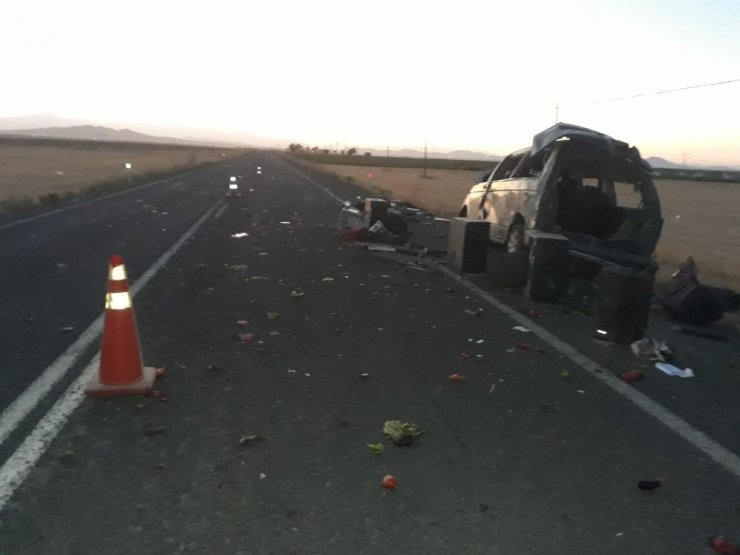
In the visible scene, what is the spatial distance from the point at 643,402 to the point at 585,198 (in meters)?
6.01

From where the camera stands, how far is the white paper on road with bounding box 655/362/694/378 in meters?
6.16

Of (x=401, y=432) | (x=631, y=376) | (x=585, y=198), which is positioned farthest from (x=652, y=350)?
(x=585, y=198)

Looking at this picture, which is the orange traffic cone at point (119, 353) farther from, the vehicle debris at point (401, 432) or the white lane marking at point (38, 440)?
the vehicle debris at point (401, 432)

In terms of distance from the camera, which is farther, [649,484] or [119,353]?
[119,353]

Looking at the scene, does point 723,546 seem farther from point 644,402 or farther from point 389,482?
point 644,402

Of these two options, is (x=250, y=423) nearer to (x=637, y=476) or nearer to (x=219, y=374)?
(x=219, y=374)

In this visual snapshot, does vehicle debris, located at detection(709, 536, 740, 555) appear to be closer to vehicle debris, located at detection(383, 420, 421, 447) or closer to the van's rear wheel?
vehicle debris, located at detection(383, 420, 421, 447)

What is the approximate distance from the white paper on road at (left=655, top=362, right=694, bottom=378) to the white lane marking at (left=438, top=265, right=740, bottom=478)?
0.56 metres

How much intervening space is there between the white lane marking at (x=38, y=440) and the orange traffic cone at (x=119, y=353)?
5.3 inches

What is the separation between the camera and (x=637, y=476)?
405 centimetres

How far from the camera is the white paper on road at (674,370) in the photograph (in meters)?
6.16

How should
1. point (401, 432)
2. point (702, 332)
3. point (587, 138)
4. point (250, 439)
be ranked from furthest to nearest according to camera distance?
point (587, 138) → point (702, 332) → point (401, 432) → point (250, 439)

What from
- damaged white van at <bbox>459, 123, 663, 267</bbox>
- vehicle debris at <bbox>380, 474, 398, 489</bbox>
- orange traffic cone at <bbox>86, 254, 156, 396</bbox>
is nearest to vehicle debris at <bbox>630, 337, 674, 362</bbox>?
damaged white van at <bbox>459, 123, 663, 267</bbox>

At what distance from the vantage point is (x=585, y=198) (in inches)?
425
